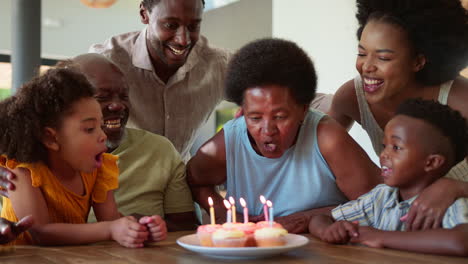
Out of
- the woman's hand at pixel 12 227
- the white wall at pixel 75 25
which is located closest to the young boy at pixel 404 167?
the woman's hand at pixel 12 227

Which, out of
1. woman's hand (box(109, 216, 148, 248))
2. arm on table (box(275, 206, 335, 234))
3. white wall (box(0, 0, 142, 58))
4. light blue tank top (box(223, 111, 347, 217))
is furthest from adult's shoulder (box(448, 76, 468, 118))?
white wall (box(0, 0, 142, 58))

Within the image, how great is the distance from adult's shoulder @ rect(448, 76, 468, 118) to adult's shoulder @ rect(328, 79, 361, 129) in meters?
0.45

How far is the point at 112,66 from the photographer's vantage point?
222cm

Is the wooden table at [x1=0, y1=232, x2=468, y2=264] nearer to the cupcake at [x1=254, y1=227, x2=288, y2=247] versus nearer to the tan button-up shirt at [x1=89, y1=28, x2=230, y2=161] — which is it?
the cupcake at [x1=254, y1=227, x2=288, y2=247]

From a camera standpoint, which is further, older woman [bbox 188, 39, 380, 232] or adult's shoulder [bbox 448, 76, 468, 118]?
adult's shoulder [bbox 448, 76, 468, 118]

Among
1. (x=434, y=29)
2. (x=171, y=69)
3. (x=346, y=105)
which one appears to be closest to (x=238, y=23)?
(x=171, y=69)

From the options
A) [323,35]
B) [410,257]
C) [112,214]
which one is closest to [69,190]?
[112,214]

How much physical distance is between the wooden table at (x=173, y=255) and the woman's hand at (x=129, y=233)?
→ 0.07ft

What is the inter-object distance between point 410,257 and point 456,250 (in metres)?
0.12

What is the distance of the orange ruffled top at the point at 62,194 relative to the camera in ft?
5.75

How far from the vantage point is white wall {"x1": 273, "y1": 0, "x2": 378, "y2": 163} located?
15.3 ft

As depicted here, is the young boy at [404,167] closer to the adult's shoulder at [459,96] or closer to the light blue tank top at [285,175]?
the light blue tank top at [285,175]

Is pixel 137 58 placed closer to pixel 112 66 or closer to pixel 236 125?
pixel 112 66

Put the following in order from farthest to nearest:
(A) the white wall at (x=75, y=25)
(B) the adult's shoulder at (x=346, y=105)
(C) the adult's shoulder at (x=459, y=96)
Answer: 1. (A) the white wall at (x=75, y=25)
2. (B) the adult's shoulder at (x=346, y=105)
3. (C) the adult's shoulder at (x=459, y=96)
